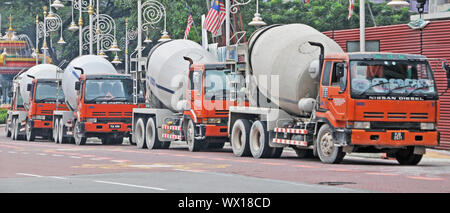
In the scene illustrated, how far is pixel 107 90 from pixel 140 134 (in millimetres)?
3814

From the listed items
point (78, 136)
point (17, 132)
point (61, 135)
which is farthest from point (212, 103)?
point (17, 132)

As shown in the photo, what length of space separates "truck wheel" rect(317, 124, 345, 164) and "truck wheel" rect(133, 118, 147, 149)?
13.0 m

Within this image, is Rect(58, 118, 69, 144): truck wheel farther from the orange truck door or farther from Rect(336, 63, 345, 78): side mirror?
Rect(336, 63, 345, 78): side mirror

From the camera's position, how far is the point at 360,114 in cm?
2381

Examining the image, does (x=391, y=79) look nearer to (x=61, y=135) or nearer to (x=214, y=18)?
(x=214, y=18)

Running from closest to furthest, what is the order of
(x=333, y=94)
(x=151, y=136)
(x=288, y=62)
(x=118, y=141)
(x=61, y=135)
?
(x=333, y=94), (x=288, y=62), (x=151, y=136), (x=118, y=141), (x=61, y=135)

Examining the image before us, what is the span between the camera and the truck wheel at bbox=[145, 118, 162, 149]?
35812 millimetres

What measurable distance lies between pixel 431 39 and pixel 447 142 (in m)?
3.27

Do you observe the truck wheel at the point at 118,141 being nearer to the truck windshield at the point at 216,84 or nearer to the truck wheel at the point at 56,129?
the truck wheel at the point at 56,129

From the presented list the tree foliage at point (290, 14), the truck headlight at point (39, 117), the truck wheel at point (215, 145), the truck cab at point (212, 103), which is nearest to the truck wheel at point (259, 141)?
the truck cab at point (212, 103)

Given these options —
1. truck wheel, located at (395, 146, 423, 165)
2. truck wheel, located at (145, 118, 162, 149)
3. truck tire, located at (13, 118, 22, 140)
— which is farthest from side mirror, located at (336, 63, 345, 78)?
truck tire, located at (13, 118, 22, 140)

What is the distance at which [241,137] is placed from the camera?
29.3 meters

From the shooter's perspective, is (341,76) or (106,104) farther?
(106,104)
